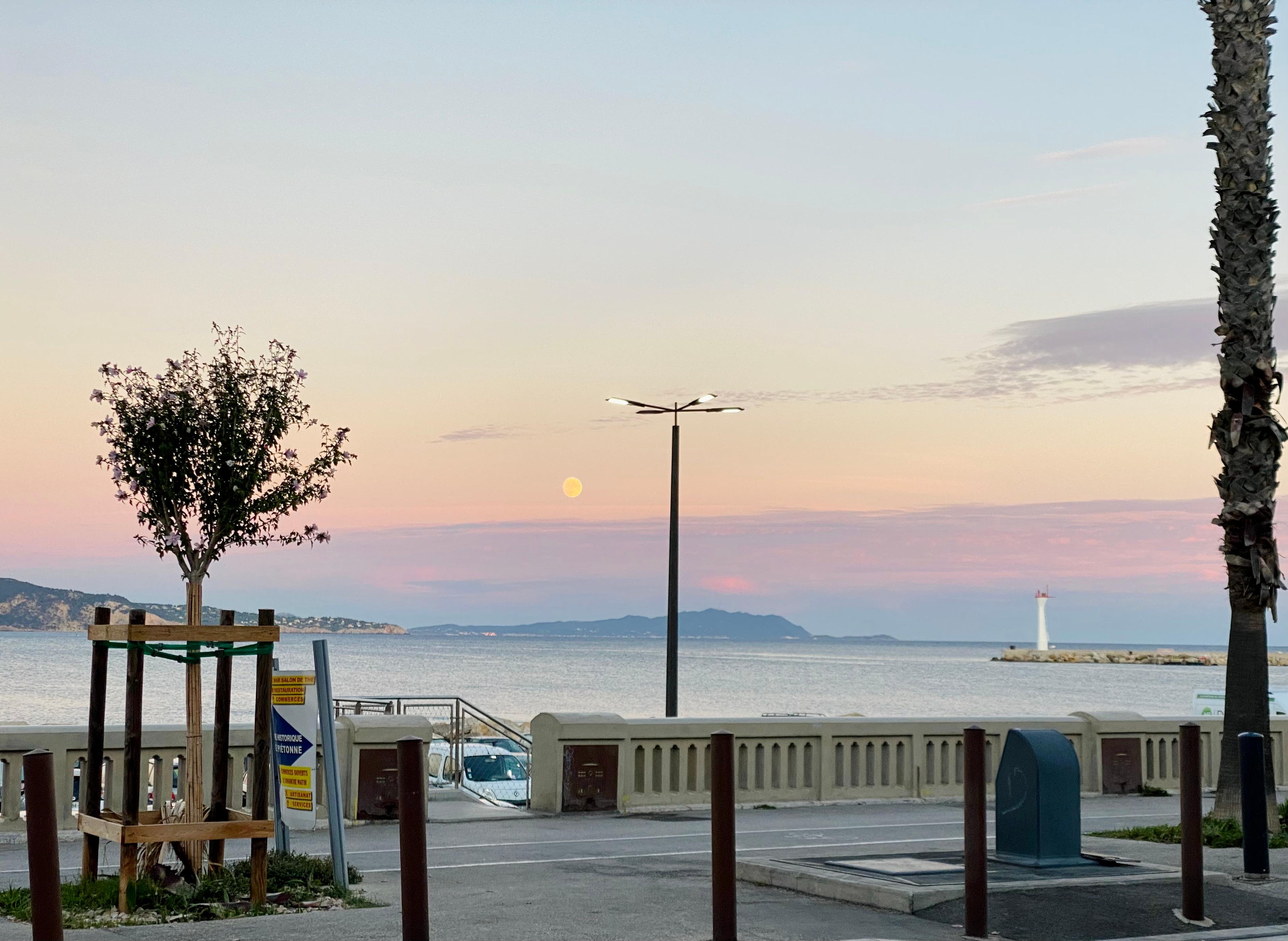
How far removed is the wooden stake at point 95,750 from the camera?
32.5ft

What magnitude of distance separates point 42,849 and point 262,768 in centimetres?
355

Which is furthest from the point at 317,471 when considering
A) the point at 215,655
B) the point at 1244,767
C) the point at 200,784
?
the point at 1244,767

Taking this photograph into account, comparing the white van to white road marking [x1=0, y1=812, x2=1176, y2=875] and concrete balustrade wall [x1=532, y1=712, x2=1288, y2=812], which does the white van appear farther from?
white road marking [x1=0, y1=812, x2=1176, y2=875]

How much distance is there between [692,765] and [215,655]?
921cm

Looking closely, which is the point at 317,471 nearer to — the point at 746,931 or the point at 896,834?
the point at 746,931

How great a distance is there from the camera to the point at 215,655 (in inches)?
401

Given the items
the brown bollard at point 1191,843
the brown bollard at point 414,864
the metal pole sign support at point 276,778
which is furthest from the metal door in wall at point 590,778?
the brown bollard at point 414,864

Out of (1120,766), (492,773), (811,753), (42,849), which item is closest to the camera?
(42,849)

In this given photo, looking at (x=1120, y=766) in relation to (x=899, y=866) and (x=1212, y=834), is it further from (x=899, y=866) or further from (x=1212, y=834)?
(x=899, y=866)

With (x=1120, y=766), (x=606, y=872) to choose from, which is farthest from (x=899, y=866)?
(x=1120, y=766)

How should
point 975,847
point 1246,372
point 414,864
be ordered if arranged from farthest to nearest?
point 1246,372 < point 975,847 < point 414,864

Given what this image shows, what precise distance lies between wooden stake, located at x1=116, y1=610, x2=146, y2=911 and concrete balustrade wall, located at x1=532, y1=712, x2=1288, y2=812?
24.7 ft

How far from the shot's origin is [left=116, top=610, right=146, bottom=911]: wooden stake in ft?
31.7

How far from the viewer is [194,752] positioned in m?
10.2
